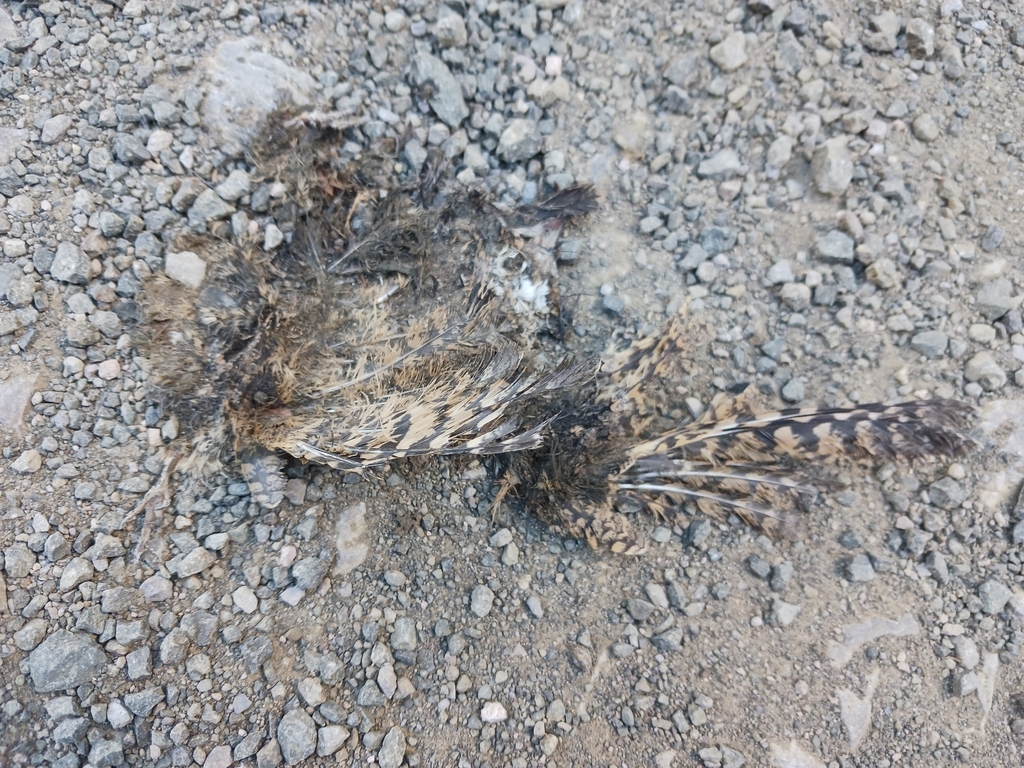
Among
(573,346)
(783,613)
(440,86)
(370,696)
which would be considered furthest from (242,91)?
(783,613)

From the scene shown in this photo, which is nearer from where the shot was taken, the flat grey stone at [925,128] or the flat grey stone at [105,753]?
the flat grey stone at [105,753]

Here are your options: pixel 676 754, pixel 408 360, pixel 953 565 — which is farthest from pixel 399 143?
pixel 953 565

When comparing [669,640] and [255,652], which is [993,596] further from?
[255,652]

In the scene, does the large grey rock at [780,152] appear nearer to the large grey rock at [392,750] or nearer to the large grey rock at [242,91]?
the large grey rock at [242,91]

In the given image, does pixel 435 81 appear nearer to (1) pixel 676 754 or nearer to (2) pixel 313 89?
(2) pixel 313 89

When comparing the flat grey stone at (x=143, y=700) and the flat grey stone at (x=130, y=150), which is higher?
the flat grey stone at (x=130, y=150)

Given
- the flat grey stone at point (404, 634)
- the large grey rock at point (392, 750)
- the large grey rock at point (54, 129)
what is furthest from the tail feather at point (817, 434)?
the large grey rock at point (54, 129)
